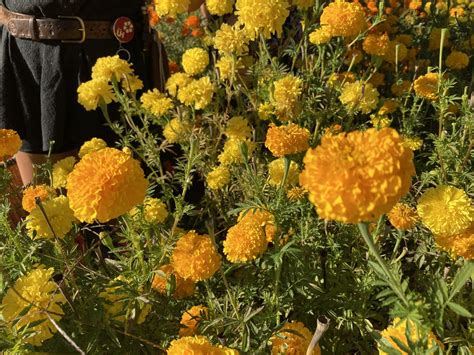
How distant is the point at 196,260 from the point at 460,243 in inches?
17.1

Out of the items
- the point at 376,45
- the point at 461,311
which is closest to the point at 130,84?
the point at 376,45

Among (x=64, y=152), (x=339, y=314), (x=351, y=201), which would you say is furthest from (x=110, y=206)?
(x=64, y=152)

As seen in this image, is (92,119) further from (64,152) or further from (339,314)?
(339,314)

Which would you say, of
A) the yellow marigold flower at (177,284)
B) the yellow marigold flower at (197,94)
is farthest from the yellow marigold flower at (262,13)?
the yellow marigold flower at (177,284)

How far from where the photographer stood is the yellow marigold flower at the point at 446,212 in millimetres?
758

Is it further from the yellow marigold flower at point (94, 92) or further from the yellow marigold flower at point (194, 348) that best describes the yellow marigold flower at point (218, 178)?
the yellow marigold flower at point (194, 348)

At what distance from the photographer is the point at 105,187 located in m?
0.71

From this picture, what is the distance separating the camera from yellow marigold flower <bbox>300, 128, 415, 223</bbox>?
50 cm

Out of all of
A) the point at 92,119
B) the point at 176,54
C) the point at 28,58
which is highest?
the point at 28,58

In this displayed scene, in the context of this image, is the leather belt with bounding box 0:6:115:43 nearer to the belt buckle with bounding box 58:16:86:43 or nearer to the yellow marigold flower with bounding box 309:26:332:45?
the belt buckle with bounding box 58:16:86:43

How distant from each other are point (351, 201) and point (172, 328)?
20.0 inches

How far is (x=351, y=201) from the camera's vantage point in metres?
0.50

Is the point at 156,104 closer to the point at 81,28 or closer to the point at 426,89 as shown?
the point at 81,28

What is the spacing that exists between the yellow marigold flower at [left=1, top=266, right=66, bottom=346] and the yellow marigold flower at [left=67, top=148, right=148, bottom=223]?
0.45ft
